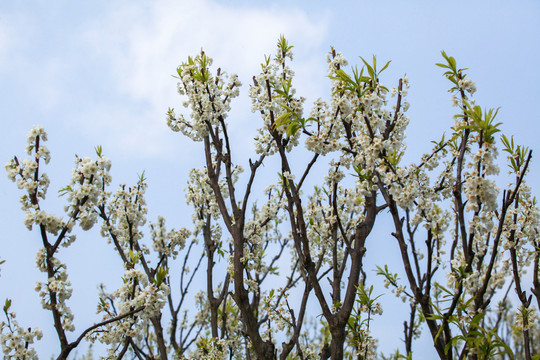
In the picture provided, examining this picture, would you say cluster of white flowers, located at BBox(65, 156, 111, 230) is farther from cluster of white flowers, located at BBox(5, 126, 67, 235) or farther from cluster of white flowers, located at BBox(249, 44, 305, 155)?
cluster of white flowers, located at BBox(249, 44, 305, 155)

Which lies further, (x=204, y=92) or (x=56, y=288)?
(x=204, y=92)

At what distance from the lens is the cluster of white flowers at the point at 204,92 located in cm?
546

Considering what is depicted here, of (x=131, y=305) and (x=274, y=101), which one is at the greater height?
(x=274, y=101)

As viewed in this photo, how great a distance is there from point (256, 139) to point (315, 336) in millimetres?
6196

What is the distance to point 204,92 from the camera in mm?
5535

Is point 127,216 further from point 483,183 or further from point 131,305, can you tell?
point 483,183

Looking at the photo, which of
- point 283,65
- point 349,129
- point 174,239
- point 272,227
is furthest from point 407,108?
point 174,239

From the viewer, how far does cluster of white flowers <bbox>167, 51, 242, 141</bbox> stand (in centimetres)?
546

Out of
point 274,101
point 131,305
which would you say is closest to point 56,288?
point 131,305

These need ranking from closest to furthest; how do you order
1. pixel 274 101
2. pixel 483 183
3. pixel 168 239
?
pixel 483 183
pixel 274 101
pixel 168 239

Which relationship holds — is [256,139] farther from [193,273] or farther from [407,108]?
[193,273]

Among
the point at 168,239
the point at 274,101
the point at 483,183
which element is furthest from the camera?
the point at 168,239

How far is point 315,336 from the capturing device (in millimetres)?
10156

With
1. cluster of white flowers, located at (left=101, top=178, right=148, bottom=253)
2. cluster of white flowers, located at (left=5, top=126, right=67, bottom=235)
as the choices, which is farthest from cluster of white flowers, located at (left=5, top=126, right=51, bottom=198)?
cluster of white flowers, located at (left=101, top=178, right=148, bottom=253)
